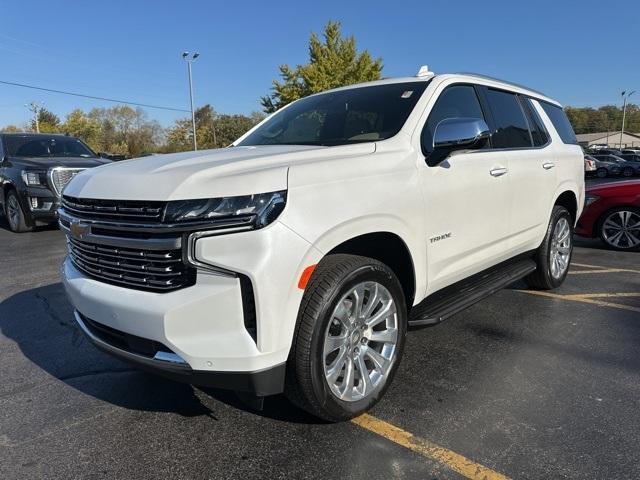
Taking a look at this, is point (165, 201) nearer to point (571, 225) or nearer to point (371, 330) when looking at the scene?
point (371, 330)

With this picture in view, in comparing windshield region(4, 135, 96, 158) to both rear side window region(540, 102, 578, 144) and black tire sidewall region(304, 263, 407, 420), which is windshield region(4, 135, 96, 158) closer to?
rear side window region(540, 102, 578, 144)

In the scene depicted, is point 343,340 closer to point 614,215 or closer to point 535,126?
point 535,126

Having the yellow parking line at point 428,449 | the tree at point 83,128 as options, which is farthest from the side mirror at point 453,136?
the tree at point 83,128

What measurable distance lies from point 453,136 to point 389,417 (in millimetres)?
1686

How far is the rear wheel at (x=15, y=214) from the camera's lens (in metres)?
9.21

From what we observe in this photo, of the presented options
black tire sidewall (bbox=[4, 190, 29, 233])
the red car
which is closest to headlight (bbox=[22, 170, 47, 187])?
black tire sidewall (bbox=[4, 190, 29, 233])

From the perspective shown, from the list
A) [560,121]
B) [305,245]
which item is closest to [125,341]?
[305,245]

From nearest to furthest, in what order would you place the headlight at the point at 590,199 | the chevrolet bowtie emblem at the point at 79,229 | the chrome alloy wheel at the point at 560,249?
1. the chevrolet bowtie emblem at the point at 79,229
2. the chrome alloy wheel at the point at 560,249
3. the headlight at the point at 590,199

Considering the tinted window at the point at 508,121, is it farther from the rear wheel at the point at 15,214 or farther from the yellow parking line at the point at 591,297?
the rear wheel at the point at 15,214

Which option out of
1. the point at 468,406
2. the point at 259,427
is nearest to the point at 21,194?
the point at 259,427

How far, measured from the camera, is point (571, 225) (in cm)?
539

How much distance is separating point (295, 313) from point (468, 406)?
51.8 inches

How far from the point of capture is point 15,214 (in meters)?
9.40

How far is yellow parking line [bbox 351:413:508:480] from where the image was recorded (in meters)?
2.26
